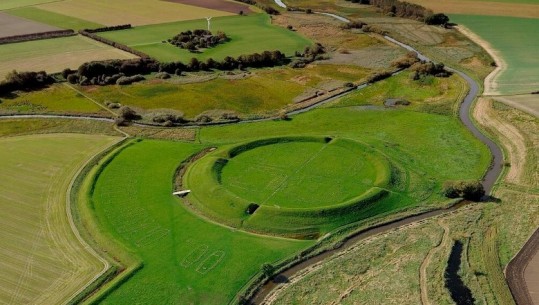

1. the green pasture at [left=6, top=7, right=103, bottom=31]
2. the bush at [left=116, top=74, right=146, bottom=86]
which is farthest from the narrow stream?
the green pasture at [left=6, top=7, right=103, bottom=31]

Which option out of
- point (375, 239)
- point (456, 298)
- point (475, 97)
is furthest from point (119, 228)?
point (475, 97)

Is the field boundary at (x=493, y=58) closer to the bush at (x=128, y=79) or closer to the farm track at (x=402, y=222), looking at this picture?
the farm track at (x=402, y=222)

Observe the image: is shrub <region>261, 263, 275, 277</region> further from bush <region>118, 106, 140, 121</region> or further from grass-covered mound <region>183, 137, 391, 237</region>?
bush <region>118, 106, 140, 121</region>

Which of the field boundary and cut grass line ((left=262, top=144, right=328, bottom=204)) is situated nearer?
cut grass line ((left=262, top=144, right=328, bottom=204))

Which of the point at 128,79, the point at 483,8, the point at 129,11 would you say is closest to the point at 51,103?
the point at 128,79

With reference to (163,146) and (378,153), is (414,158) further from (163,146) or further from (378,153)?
(163,146)

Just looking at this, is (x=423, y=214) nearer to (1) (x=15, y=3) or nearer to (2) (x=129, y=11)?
(2) (x=129, y=11)
